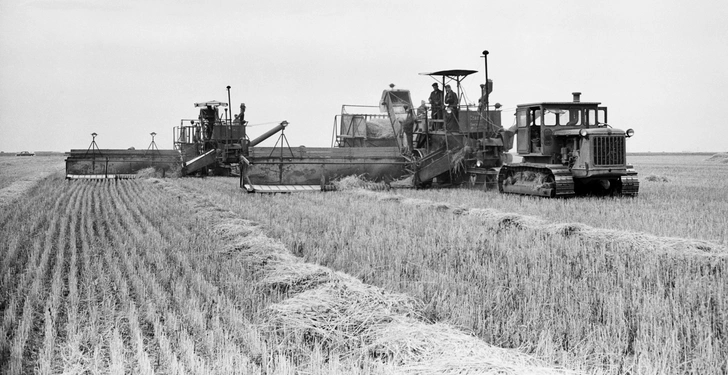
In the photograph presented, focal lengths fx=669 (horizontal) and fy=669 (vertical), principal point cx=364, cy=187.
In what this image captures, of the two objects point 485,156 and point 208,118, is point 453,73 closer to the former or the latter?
point 485,156

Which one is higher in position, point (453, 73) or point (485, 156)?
point (453, 73)

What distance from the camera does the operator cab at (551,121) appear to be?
48.8 feet

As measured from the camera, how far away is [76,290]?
5.95 metres

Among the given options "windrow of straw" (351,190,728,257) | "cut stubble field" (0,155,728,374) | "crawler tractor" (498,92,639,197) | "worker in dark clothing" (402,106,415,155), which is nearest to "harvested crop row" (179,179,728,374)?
"cut stubble field" (0,155,728,374)

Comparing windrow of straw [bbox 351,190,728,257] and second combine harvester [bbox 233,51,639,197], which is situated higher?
second combine harvester [bbox 233,51,639,197]

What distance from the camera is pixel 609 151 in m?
14.2

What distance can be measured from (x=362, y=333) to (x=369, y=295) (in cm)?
74

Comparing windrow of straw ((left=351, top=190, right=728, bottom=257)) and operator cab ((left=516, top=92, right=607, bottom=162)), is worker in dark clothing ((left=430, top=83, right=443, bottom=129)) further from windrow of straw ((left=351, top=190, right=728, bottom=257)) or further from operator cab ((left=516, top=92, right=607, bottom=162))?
windrow of straw ((left=351, top=190, right=728, bottom=257))

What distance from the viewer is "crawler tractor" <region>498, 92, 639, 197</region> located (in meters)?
14.1

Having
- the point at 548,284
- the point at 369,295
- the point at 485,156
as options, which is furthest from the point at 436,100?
the point at 369,295

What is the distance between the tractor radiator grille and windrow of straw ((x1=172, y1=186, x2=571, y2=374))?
939 centimetres

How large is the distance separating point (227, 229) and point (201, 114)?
19.4 meters

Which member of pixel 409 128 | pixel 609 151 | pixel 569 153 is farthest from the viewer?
pixel 409 128

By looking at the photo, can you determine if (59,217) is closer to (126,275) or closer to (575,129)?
(126,275)
